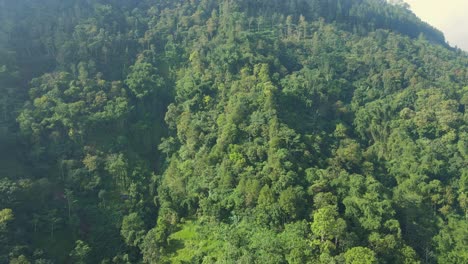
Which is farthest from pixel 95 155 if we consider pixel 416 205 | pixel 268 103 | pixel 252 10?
pixel 252 10

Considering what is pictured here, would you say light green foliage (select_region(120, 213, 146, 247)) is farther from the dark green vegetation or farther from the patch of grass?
the patch of grass

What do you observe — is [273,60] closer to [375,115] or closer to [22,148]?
[375,115]

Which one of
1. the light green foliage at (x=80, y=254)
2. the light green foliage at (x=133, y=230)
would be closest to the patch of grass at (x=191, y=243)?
the light green foliage at (x=133, y=230)

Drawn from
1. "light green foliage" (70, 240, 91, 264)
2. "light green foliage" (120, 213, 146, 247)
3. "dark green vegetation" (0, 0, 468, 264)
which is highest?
"dark green vegetation" (0, 0, 468, 264)

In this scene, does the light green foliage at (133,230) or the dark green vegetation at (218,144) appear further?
the light green foliage at (133,230)

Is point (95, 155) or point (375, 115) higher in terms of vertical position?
point (375, 115)

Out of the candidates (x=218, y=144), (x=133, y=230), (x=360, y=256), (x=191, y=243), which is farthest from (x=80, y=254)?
(x=360, y=256)

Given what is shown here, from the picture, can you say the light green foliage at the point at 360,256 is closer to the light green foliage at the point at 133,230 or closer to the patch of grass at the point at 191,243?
the patch of grass at the point at 191,243

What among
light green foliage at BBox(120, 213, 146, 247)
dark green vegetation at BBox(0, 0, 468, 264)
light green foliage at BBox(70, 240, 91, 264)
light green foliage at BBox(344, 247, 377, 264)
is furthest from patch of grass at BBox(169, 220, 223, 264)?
light green foliage at BBox(344, 247, 377, 264)
